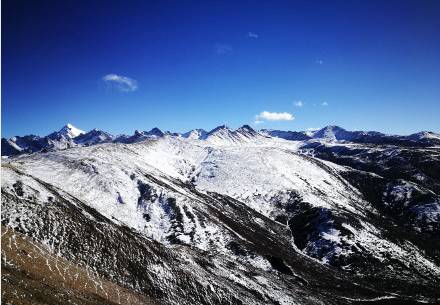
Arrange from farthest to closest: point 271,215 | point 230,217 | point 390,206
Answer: point 390,206
point 271,215
point 230,217

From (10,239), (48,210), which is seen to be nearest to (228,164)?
(48,210)

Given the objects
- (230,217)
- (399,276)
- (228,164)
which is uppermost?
(228,164)

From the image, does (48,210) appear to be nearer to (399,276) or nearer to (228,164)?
(399,276)

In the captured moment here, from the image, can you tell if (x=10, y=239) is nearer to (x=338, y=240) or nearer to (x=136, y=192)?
(x=136, y=192)

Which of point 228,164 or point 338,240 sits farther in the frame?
point 228,164

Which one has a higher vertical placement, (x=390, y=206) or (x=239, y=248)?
(x=390, y=206)

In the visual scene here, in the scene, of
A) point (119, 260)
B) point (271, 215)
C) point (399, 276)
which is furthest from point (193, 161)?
point (119, 260)

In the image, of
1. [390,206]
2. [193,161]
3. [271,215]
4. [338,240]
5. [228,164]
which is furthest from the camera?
[193,161]
